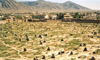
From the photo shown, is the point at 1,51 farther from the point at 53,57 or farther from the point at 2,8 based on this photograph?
the point at 2,8

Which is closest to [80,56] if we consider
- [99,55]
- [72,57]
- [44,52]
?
[72,57]

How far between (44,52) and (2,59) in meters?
4.82

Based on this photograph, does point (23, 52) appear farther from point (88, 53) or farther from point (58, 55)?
point (88, 53)

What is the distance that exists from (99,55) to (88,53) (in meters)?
1.28

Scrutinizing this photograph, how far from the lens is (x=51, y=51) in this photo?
15461 mm

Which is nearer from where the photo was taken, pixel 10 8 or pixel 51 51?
pixel 51 51

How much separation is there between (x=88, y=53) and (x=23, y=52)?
771 centimetres

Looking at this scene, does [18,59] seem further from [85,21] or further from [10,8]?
[10,8]

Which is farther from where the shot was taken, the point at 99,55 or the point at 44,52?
the point at 44,52

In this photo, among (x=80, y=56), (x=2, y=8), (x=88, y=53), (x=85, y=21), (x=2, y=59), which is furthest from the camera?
(x=2, y=8)

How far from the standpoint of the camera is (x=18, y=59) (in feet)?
42.5

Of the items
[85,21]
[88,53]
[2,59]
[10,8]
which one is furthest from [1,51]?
[10,8]

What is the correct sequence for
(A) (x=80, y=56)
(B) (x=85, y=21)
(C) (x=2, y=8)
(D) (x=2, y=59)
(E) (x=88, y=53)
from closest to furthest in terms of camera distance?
(D) (x=2, y=59)
(A) (x=80, y=56)
(E) (x=88, y=53)
(B) (x=85, y=21)
(C) (x=2, y=8)

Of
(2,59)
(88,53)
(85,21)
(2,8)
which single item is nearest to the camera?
(2,59)
